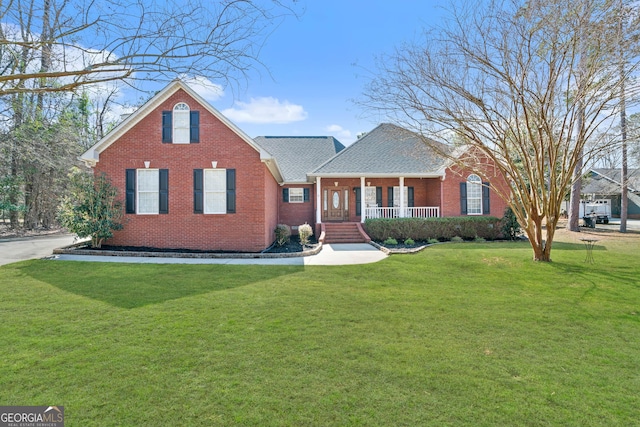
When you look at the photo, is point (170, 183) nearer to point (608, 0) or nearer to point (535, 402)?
point (535, 402)

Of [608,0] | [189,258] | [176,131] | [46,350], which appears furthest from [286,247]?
[608,0]

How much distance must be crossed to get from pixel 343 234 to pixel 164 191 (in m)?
8.54

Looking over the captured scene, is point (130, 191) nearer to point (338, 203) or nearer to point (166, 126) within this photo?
point (166, 126)

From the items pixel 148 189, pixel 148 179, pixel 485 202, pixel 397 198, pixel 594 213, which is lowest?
pixel 594 213

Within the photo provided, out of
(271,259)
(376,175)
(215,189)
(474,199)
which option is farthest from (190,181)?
(474,199)

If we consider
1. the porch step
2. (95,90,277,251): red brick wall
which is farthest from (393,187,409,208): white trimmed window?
(95,90,277,251): red brick wall

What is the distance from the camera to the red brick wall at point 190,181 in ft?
41.6

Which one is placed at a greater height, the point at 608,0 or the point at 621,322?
the point at 608,0

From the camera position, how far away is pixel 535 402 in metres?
3.06

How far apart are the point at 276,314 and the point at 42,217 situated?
25348 millimetres

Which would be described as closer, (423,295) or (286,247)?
(423,295)

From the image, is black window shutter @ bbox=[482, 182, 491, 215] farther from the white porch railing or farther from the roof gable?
the roof gable

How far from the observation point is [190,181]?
12.7m

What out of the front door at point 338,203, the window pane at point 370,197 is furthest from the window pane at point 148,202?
the window pane at point 370,197
